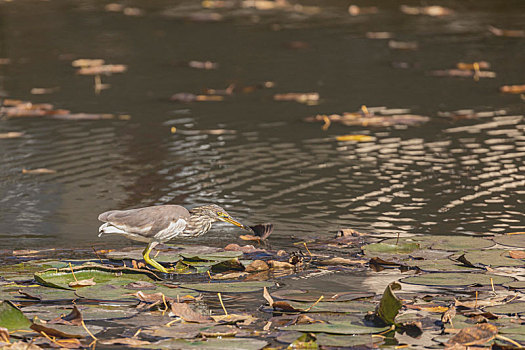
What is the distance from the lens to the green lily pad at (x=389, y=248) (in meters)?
5.30

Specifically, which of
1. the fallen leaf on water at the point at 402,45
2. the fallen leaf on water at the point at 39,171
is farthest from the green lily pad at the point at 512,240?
the fallen leaf on water at the point at 402,45

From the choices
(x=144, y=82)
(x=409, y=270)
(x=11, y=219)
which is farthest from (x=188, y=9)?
(x=409, y=270)

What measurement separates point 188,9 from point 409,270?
35.4ft

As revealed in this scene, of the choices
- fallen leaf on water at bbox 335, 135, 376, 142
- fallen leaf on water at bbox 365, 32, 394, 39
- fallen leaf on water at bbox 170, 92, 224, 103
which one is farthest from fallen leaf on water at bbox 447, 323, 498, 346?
fallen leaf on water at bbox 365, 32, 394, 39

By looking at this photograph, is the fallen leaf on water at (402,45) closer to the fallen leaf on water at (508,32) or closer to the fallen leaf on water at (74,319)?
the fallen leaf on water at (508,32)

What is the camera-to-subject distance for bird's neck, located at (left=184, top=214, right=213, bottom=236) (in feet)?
17.4

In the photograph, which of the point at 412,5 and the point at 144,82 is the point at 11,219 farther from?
the point at 412,5

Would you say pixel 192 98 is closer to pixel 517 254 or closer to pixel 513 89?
pixel 513 89

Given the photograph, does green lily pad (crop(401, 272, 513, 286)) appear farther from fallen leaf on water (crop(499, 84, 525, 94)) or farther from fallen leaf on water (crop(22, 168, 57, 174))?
fallen leaf on water (crop(499, 84, 525, 94))

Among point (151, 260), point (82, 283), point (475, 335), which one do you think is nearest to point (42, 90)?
point (151, 260)

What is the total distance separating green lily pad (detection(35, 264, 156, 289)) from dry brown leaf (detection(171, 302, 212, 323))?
67 centimetres

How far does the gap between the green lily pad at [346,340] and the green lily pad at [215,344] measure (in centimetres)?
23

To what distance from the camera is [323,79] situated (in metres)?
10.5

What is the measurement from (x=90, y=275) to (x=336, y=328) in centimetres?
140
